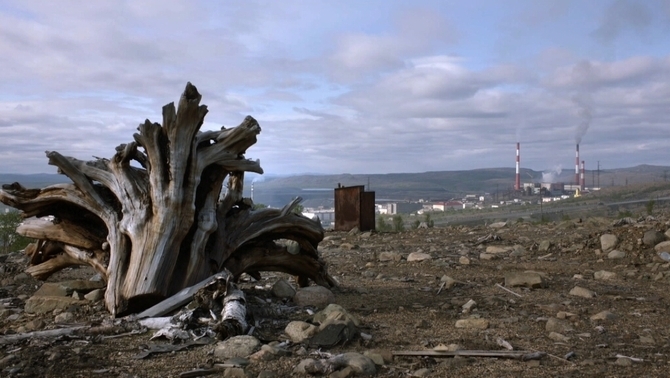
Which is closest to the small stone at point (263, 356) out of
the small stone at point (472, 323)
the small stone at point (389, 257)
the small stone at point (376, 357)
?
the small stone at point (376, 357)

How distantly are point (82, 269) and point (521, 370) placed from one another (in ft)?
26.8

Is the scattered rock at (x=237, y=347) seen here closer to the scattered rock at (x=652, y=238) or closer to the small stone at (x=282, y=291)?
the small stone at (x=282, y=291)

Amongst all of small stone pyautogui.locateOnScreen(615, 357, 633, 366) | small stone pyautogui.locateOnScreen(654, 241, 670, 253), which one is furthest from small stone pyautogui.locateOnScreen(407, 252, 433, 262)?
small stone pyautogui.locateOnScreen(615, 357, 633, 366)

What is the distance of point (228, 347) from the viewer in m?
4.86

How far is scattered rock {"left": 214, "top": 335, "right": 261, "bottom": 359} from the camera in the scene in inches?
188

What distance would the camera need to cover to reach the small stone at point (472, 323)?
5.93 m

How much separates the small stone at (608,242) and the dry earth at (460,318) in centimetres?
9

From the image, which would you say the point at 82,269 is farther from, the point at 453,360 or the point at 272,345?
the point at 453,360

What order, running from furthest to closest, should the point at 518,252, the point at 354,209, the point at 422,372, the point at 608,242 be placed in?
the point at 354,209, the point at 518,252, the point at 608,242, the point at 422,372

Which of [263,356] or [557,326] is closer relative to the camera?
[263,356]

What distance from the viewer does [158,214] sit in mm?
6234

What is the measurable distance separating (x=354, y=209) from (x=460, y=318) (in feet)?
38.9

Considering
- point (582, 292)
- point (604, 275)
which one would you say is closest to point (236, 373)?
point (582, 292)

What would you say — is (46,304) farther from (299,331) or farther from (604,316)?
(604,316)
